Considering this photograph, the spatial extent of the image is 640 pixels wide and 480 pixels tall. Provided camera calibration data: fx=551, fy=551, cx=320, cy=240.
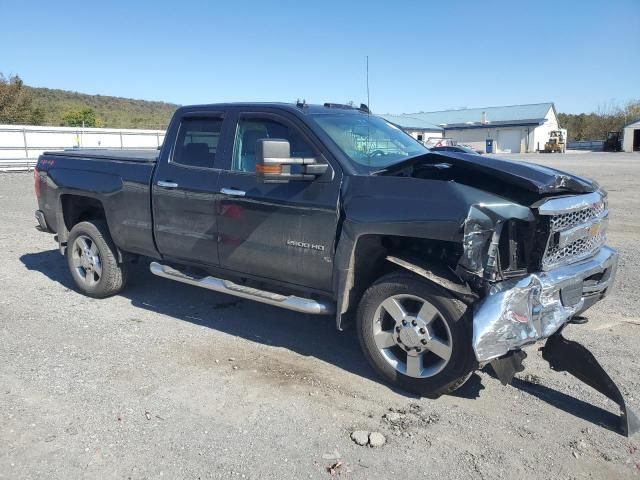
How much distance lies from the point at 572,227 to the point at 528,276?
0.56m

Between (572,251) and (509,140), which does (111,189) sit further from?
(509,140)

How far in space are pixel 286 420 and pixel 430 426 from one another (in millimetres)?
938

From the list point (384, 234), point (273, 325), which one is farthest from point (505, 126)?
point (384, 234)

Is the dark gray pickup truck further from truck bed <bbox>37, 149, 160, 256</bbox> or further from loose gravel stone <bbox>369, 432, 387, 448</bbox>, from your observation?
loose gravel stone <bbox>369, 432, 387, 448</bbox>

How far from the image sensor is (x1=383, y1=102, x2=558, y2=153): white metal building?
206 feet

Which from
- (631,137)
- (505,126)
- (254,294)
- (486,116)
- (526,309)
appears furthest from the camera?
(486,116)

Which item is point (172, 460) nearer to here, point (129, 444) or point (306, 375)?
point (129, 444)

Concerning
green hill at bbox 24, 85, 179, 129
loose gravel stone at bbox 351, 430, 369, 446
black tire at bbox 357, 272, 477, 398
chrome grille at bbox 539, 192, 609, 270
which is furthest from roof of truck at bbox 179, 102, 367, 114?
green hill at bbox 24, 85, 179, 129

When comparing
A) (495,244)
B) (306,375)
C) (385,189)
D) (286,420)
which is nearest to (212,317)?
(306,375)

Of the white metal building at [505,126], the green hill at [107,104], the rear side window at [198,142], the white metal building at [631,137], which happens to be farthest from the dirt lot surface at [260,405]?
the green hill at [107,104]

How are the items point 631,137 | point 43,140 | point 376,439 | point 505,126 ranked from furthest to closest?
point 505,126
point 631,137
point 43,140
point 376,439

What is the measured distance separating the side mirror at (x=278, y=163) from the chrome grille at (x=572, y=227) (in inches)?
65.9

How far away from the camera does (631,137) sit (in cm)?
5562

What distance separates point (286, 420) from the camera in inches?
143
